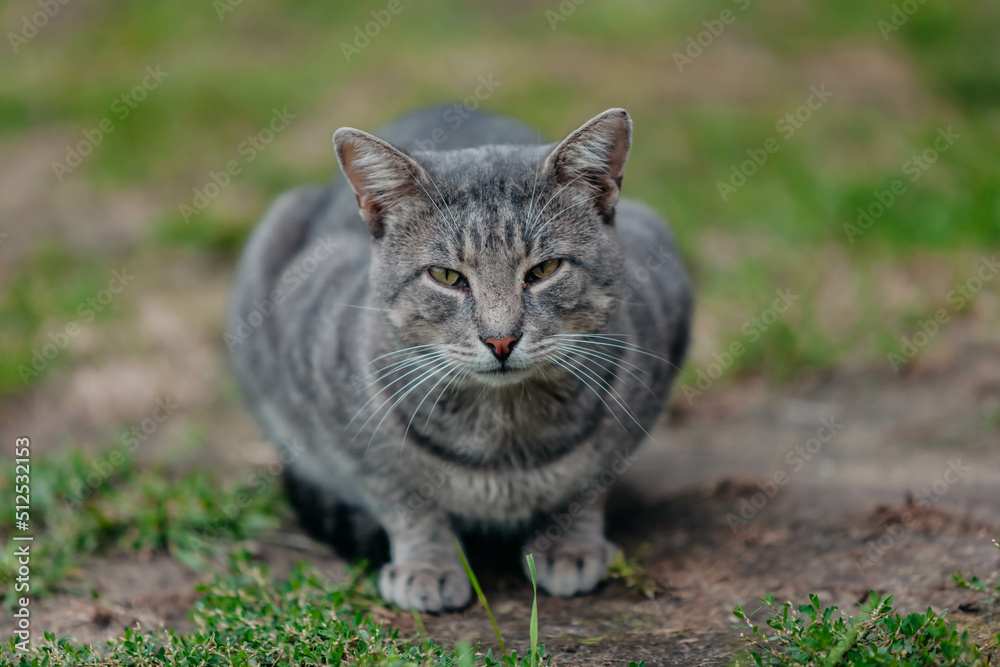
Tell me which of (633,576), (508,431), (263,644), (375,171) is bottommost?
(633,576)

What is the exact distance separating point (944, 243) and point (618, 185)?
244 cm

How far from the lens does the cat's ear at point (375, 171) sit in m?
2.47

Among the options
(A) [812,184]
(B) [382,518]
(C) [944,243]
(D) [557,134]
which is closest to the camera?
(B) [382,518]

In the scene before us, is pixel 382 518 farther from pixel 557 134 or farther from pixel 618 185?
pixel 557 134

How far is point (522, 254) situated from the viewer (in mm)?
2432

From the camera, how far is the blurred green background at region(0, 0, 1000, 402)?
4336 millimetres

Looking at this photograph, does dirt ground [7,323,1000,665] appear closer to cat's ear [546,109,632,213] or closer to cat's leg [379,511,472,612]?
cat's leg [379,511,472,612]

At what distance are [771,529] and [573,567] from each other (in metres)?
0.64

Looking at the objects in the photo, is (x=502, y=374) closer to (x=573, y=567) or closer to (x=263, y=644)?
(x=573, y=567)

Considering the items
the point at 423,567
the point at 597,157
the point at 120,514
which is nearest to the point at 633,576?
the point at 423,567

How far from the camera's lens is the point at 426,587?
2.63 metres

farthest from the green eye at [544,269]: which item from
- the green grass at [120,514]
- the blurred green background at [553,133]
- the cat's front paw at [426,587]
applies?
the blurred green background at [553,133]

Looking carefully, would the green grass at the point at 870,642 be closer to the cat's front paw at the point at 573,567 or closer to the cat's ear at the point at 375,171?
the cat's front paw at the point at 573,567

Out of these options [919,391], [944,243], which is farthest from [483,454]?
[944,243]
